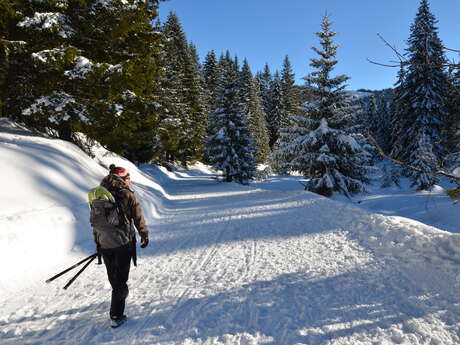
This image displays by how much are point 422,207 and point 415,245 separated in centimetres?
1008

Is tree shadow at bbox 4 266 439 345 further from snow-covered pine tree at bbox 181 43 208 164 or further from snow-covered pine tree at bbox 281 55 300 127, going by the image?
snow-covered pine tree at bbox 281 55 300 127

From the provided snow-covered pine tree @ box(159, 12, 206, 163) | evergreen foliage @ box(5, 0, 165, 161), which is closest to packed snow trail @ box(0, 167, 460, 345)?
evergreen foliage @ box(5, 0, 165, 161)

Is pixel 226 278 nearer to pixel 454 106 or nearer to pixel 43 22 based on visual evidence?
pixel 454 106

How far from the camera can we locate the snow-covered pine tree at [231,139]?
2370cm

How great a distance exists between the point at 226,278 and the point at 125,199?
2.41 m

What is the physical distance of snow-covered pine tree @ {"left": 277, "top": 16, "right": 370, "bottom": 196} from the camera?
1459cm

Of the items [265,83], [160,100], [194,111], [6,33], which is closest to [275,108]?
[265,83]

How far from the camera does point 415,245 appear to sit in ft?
18.5

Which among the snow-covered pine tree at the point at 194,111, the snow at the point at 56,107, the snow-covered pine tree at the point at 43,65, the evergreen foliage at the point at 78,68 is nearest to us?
the snow-covered pine tree at the point at 43,65

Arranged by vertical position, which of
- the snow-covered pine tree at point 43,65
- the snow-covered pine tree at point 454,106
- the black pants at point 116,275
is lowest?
the black pants at point 116,275

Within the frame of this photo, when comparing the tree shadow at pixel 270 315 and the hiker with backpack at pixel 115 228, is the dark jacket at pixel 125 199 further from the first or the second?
the tree shadow at pixel 270 315

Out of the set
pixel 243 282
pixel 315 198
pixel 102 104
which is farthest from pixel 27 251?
pixel 315 198

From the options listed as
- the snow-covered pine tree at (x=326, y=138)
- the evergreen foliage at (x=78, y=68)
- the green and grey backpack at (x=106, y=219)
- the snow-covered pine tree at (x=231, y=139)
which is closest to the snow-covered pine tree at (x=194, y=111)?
the snow-covered pine tree at (x=231, y=139)

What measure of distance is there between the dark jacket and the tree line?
3.05m
